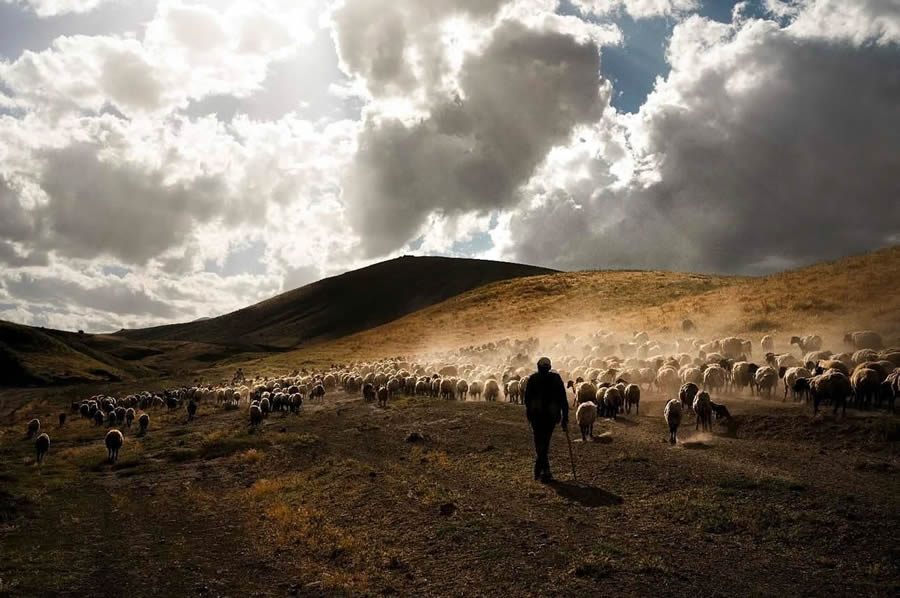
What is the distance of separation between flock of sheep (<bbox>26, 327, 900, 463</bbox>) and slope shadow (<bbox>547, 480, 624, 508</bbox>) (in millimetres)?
6290

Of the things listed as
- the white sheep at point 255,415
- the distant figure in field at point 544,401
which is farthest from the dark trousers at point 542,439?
the white sheep at point 255,415

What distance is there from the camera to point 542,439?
1394cm

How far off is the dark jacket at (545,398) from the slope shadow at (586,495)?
5.26 ft

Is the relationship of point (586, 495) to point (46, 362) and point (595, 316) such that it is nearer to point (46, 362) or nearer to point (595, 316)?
point (595, 316)

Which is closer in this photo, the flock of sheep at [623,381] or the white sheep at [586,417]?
the white sheep at [586,417]

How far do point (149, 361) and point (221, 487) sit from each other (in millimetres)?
158153

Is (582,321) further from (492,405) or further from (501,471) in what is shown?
(501,471)

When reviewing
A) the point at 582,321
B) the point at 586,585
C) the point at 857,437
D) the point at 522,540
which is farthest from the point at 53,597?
the point at 582,321

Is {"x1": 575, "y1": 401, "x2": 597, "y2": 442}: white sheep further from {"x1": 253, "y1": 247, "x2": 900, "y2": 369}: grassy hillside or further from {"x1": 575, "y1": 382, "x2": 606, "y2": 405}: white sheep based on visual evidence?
{"x1": 253, "y1": 247, "x2": 900, "y2": 369}: grassy hillside

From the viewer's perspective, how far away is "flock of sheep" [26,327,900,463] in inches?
808

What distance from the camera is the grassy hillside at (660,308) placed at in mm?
43250

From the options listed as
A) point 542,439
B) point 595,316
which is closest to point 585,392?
point 542,439

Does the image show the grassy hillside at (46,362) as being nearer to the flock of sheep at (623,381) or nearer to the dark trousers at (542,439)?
the flock of sheep at (623,381)

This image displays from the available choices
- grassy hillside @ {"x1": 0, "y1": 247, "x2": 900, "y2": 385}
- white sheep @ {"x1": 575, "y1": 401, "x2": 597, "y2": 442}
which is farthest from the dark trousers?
grassy hillside @ {"x1": 0, "y1": 247, "x2": 900, "y2": 385}
